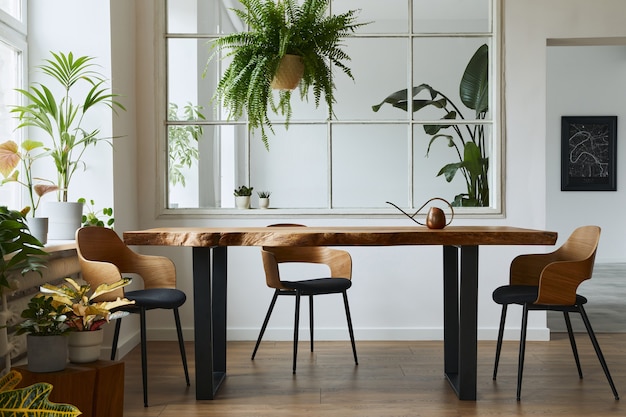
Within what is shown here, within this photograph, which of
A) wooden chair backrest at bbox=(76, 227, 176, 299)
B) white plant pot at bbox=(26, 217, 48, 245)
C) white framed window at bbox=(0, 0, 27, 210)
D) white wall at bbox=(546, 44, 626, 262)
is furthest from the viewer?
white wall at bbox=(546, 44, 626, 262)

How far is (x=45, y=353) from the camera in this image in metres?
2.61

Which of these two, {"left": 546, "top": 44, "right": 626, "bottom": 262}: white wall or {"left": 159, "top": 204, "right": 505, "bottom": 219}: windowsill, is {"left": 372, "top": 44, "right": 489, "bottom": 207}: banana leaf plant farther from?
{"left": 546, "top": 44, "right": 626, "bottom": 262}: white wall

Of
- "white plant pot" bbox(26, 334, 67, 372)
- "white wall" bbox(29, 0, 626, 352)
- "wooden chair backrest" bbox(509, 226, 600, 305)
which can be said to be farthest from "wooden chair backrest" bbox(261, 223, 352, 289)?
"white plant pot" bbox(26, 334, 67, 372)

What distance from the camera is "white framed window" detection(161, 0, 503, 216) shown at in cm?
491

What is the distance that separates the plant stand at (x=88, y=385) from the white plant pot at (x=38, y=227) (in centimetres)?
84

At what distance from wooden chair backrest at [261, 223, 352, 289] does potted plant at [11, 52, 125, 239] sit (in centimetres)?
108

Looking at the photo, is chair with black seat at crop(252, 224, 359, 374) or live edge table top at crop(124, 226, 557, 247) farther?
chair with black seat at crop(252, 224, 359, 374)

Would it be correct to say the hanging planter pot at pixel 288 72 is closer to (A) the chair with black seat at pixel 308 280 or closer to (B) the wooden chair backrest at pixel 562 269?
(A) the chair with black seat at pixel 308 280

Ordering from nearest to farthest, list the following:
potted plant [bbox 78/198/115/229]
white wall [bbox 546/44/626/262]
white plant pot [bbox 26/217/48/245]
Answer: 1. white plant pot [bbox 26/217/48/245]
2. potted plant [bbox 78/198/115/229]
3. white wall [bbox 546/44/626/262]

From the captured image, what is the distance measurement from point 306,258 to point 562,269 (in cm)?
162

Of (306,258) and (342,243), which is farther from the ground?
(342,243)

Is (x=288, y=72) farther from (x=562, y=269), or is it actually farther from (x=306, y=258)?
(x=562, y=269)

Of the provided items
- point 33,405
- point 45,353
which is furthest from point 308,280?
point 33,405

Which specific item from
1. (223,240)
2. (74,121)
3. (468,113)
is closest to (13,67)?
(74,121)
